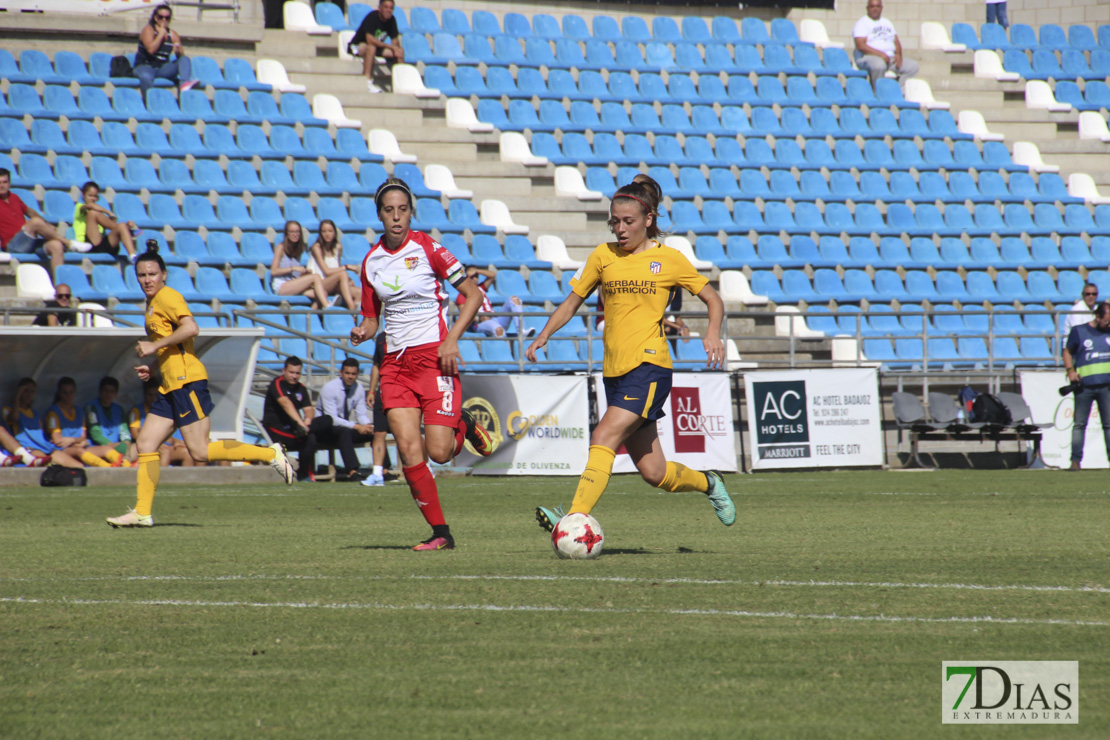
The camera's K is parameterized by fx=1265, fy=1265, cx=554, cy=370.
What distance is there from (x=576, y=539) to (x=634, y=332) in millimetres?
1211

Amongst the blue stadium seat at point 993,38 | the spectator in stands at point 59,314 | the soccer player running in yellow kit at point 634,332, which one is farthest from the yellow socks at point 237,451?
the blue stadium seat at point 993,38

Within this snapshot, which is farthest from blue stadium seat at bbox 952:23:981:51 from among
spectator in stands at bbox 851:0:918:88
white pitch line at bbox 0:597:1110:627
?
white pitch line at bbox 0:597:1110:627

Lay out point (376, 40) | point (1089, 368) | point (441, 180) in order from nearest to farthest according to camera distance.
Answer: point (1089, 368) < point (441, 180) < point (376, 40)

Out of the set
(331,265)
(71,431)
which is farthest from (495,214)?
(71,431)

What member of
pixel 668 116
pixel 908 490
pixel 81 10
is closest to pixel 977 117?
pixel 668 116

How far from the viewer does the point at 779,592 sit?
5434 millimetres

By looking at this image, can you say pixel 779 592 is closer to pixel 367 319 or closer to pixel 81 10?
pixel 367 319

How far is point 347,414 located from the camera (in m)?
16.6

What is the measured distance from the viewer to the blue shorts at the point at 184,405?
9320mm

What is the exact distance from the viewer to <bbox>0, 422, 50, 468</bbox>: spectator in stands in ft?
49.7

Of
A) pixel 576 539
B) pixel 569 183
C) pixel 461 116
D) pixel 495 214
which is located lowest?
A: pixel 576 539

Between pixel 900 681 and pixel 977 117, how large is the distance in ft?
83.9

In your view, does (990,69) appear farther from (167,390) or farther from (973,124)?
(167,390)

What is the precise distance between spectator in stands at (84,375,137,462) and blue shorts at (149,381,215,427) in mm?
7138
